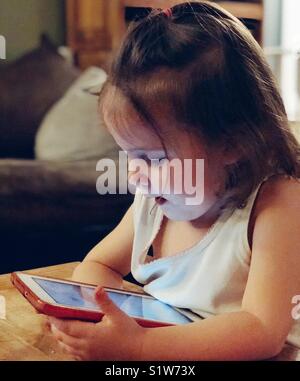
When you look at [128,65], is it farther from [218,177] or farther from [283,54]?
[283,54]

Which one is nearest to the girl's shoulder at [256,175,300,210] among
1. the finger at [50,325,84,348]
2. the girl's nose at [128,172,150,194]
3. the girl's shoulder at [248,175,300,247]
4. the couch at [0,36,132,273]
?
the girl's shoulder at [248,175,300,247]

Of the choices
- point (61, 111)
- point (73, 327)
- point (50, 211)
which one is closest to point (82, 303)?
point (73, 327)

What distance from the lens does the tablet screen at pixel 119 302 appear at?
62 cm

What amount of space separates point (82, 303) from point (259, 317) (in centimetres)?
17

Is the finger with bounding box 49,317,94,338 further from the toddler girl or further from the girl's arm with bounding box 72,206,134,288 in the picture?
the girl's arm with bounding box 72,206,134,288

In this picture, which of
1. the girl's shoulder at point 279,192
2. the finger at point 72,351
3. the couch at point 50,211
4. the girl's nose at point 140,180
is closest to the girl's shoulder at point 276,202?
the girl's shoulder at point 279,192

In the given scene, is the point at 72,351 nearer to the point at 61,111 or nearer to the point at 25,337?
the point at 25,337

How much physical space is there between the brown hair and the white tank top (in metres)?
0.03

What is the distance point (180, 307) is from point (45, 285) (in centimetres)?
16

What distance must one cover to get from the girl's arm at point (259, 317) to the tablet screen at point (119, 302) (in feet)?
0.19

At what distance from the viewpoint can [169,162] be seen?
0.66 meters

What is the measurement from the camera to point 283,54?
8.21 ft
